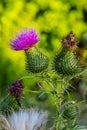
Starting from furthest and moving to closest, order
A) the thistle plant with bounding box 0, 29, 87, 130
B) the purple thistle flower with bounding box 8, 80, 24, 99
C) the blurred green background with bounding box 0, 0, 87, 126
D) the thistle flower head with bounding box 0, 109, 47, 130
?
the blurred green background with bounding box 0, 0, 87, 126, the purple thistle flower with bounding box 8, 80, 24, 99, the thistle flower head with bounding box 0, 109, 47, 130, the thistle plant with bounding box 0, 29, 87, 130

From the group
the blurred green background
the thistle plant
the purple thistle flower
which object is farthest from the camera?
the blurred green background

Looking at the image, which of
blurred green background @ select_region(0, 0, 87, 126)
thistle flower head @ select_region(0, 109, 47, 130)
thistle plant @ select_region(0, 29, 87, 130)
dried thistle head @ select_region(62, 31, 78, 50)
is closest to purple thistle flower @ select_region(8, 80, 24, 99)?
thistle plant @ select_region(0, 29, 87, 130)

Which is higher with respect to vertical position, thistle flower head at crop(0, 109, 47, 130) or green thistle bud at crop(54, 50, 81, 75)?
green thistle bud at crop(54, 50, 81, 75)

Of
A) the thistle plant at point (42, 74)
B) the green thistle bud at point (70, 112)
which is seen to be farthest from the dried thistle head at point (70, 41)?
the green thistle bud at point (70, 112)

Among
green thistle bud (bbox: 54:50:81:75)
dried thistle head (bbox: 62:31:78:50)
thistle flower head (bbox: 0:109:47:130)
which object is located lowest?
thistle flower head (bbox: 0:109:47:130)

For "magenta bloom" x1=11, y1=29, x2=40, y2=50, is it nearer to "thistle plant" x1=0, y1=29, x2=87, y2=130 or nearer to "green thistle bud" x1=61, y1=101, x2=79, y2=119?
"thistle plant" x1=0, y1=29, x2=87, y2=130

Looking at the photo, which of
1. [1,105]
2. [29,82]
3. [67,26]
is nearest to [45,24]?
[67,26]
